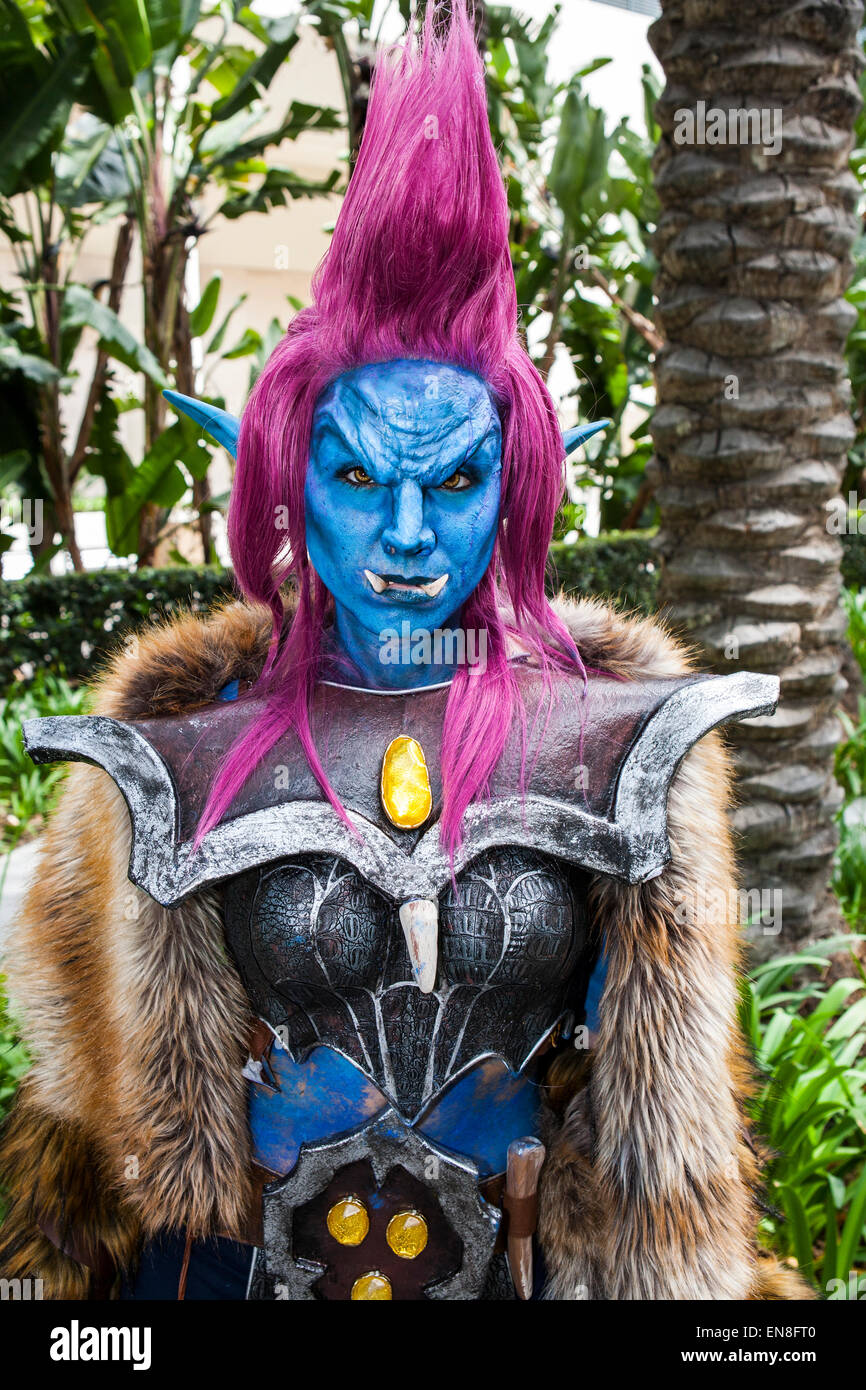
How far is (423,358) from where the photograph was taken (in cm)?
136

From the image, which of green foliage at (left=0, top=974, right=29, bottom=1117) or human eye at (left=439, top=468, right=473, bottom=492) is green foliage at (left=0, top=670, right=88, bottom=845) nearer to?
green foliage at (left=0, top=974, right=29, bottom=1117)

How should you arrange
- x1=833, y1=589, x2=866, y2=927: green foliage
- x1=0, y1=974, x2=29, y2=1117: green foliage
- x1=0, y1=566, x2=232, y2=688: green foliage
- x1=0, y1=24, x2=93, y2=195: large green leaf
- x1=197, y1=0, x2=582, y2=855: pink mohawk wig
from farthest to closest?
x1=0, y1=566, x2=232, y2=688: green foliage < x1=0, y1=24, x2=93, y2=195: large green leaf < x1=833, y1=589, x2=866, y2=927: green foliage < x1=0, y1=974, x2=29, y2=1117: green foliage < x1=197, y1=0, x2=582, y2=855: pink mohawk wig

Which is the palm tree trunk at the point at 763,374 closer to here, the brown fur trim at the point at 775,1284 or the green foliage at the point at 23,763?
the brown fur trim at the point at 775,1284

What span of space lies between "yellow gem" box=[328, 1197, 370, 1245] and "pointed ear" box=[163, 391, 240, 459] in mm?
1043

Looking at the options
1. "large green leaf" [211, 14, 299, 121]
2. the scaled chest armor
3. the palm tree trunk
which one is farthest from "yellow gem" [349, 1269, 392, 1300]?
"large green leaf" [211, 14, 299, 121]

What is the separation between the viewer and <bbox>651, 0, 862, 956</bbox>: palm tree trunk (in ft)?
8.34

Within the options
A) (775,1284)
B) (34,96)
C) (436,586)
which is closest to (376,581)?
(436,586)

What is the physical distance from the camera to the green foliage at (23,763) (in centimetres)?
436

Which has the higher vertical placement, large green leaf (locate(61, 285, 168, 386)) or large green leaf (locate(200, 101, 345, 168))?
large green leaf (locate(200, 101, 345, 168))

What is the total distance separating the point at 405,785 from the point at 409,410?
0.48m

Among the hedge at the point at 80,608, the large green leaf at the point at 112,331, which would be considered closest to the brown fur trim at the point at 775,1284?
the hedge at the point at 80,608

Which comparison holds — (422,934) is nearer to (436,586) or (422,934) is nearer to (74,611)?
(436,586)

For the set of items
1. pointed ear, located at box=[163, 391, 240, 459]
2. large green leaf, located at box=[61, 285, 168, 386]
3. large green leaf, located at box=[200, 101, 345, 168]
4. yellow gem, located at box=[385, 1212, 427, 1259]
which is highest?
large green leaf, located at box=[200, 101, 345, 168]
